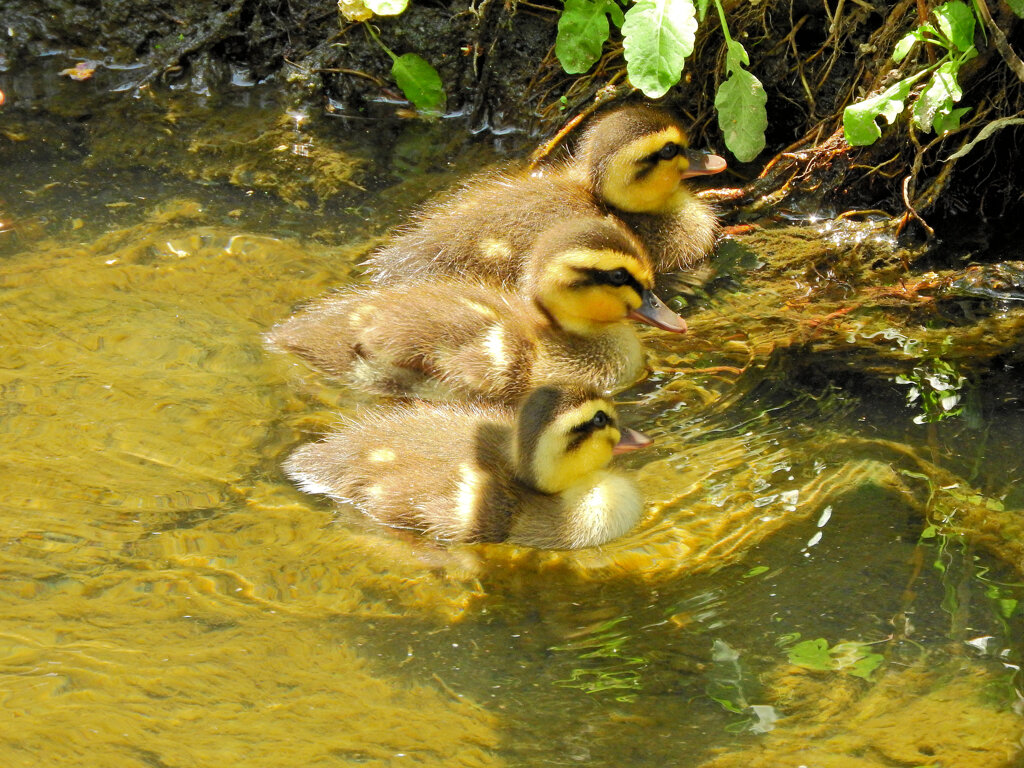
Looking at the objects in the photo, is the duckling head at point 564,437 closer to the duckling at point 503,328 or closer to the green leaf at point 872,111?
the duckling at point 503,328

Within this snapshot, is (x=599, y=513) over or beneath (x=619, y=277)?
beneath

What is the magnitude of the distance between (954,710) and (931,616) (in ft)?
1.12

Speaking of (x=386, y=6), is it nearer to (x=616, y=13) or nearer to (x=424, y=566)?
(x=616, y=13)

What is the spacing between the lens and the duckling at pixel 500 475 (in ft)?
11.5

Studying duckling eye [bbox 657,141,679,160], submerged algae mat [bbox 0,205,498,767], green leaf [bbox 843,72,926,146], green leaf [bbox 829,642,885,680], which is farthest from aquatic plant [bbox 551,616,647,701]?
duckling eye [bbox 657,141,679,160]

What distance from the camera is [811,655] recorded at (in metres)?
2.78

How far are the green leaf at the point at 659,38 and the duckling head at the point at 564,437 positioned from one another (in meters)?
1.59

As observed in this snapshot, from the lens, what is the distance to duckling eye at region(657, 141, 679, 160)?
482 cm

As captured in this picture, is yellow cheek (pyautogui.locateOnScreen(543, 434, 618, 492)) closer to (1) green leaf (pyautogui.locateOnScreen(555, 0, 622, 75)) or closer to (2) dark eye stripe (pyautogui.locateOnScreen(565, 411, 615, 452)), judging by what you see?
(2) dark eye stripe (pyautogui.locateOnScreen(565, 411, 615, 452))

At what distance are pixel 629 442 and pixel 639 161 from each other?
5.21 ft

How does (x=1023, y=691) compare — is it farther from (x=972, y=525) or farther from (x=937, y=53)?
(x=937, y=53)

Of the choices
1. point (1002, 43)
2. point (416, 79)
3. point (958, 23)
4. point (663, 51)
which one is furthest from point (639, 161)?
point (416, 79)

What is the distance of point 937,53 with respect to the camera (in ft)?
15.1

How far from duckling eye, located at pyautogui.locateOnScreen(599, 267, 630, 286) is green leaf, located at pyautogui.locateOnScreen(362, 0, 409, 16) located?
82.3 inches
